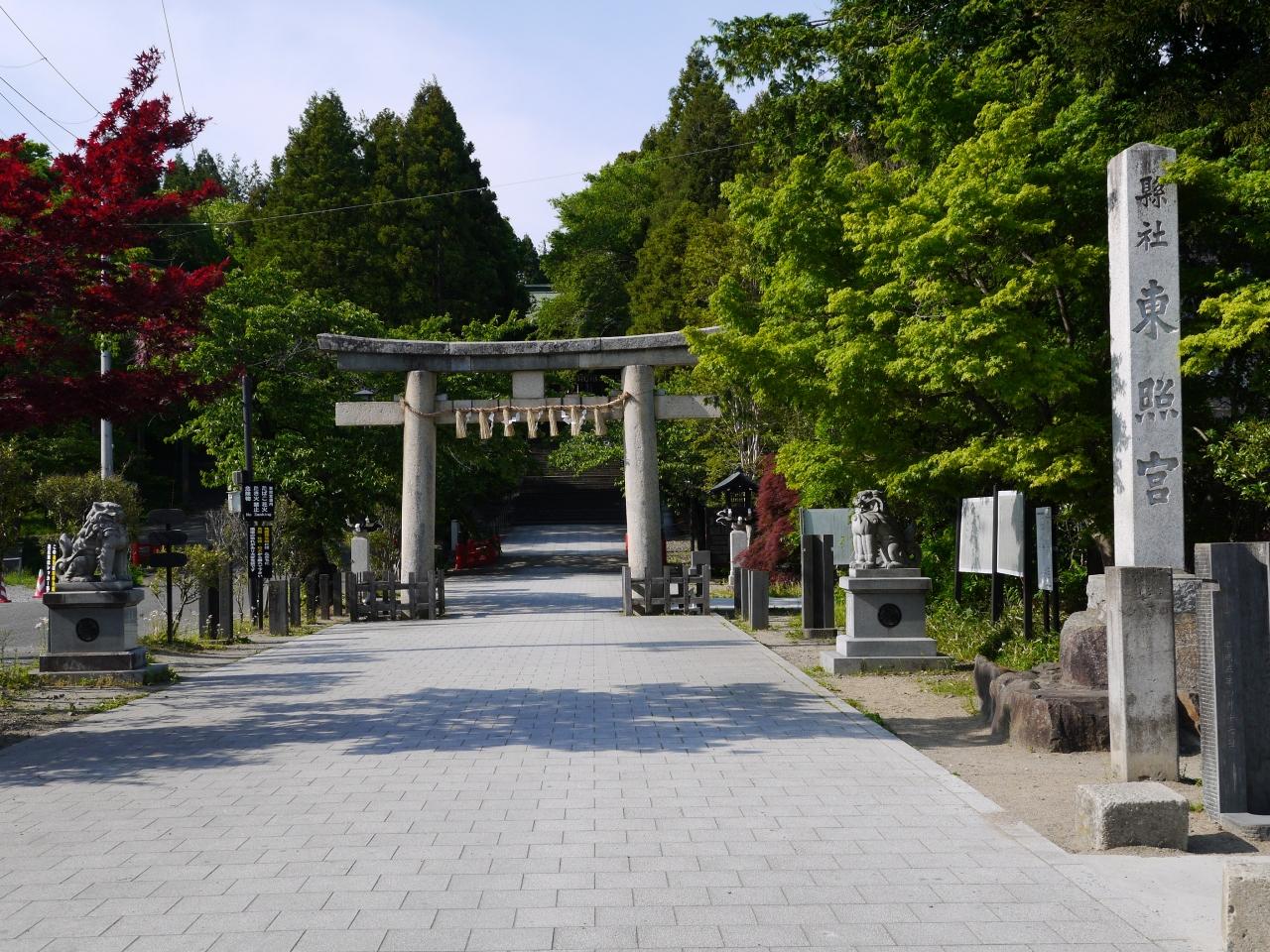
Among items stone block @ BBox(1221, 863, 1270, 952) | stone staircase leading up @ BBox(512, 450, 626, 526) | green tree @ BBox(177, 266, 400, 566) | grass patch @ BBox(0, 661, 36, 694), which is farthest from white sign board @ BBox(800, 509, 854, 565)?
stone staircase leading up @ BBox(512, 450, 626, 526)

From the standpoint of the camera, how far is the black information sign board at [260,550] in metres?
21.1

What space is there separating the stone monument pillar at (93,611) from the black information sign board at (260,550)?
784 centimetres

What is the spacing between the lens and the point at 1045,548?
12.9 meters

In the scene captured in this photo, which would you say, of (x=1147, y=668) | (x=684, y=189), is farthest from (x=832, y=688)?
(x=684, y=189)

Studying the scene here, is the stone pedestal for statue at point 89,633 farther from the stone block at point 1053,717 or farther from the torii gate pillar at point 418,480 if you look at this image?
the torii gate pillar at point 418,480

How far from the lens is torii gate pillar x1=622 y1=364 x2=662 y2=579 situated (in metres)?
22.8

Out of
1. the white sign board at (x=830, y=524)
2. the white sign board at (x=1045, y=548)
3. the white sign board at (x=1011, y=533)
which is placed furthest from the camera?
the white sign board at (x=830, y=524)

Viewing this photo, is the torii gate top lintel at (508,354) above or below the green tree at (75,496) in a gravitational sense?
above

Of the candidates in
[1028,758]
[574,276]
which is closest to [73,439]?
[574,276]

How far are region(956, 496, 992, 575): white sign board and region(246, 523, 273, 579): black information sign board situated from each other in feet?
41.5

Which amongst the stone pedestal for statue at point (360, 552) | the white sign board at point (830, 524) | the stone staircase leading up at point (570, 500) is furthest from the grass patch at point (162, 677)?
the stone staircase leading up at point (570, 500)

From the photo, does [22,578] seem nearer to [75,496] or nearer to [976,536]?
[75,496]

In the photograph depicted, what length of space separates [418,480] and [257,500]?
3718 millimetres

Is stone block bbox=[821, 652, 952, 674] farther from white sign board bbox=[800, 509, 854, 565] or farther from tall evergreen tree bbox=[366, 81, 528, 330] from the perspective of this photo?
tall evergreen tree bbox=[366, 81, 528, 330]
